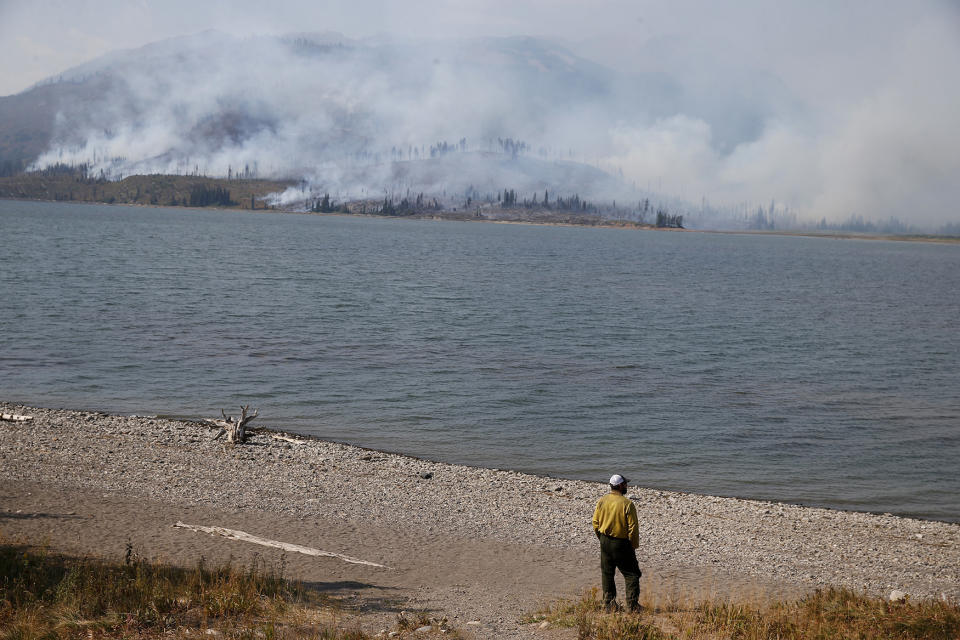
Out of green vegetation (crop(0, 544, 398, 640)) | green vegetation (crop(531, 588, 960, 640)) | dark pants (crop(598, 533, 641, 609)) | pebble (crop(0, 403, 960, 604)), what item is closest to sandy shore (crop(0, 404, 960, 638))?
pebble (crop(0, 403, 960, 604))

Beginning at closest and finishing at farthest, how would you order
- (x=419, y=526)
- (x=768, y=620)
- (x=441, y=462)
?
(x=768, y=620)
(x=419, y=526)
(x=441, y=462)

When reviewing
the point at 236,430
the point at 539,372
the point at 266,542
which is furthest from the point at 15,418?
the point at 539,372

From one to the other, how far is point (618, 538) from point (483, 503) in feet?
32.7

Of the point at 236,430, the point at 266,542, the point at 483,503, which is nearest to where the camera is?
the point at 266,542

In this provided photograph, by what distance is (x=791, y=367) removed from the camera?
164 feet

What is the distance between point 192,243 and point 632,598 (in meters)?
156

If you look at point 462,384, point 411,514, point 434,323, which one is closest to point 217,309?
point 434,323

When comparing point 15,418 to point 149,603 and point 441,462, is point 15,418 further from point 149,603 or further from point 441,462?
point 149,603

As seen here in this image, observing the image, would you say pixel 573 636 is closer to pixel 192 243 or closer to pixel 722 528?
pixel 722 528

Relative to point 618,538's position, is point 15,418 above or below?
below

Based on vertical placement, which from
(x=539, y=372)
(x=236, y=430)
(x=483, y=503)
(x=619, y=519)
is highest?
(x=619, y=519)

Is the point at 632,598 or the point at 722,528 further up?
the point at 632,598

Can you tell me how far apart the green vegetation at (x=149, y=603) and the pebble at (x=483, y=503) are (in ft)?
21.8

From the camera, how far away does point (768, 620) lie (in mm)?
13086
